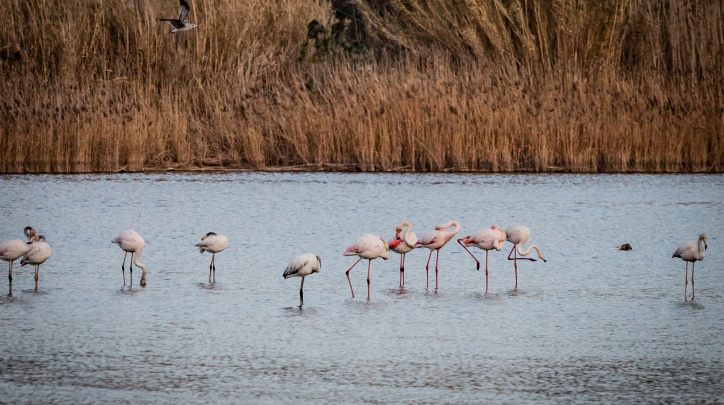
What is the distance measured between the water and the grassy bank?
2907mm

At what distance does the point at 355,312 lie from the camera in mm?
6945

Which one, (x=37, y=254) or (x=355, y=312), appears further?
(x=37, y=254)

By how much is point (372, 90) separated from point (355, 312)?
29.9 feet

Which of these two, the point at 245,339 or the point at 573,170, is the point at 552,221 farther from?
the point at 245,339

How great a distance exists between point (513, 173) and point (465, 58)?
9.69ft

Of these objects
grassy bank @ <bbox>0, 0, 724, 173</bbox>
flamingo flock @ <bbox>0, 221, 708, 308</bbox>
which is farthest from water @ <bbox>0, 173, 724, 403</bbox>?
grassy bank @ <bbox>0, 0, 724, 173</bbox>

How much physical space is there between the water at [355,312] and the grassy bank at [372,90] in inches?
114

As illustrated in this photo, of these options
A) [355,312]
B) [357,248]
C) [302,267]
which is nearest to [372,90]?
[357,248]

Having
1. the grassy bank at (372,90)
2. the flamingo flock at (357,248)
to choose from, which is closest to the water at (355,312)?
the flamingo flock at (357,248)

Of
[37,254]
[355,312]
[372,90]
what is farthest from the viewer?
[372,90]

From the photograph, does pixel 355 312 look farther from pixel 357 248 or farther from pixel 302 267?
pixel 357 248

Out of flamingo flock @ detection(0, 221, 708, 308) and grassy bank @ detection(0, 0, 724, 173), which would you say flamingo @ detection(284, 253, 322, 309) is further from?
grassy bank @ detection(0, 0, 724, 173)

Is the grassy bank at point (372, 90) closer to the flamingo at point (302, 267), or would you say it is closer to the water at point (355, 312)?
the water at point (355, 312)

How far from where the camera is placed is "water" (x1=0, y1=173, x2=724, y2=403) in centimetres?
530
